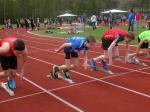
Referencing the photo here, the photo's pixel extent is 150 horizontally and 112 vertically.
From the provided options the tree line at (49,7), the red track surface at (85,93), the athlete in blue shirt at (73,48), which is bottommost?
the red track surface at (85,93)

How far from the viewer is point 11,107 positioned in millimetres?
5691

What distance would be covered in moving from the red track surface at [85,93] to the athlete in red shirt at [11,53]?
1.63 feet

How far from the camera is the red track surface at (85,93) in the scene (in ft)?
18.4

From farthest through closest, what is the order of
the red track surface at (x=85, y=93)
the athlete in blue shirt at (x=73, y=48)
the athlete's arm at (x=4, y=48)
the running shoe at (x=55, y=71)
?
1. the running shoe at (x=55, y=71)
2. the athlete in blue shirt at (x=73, y=48)
3. the athlete's arm at (x=4, y=48)
4. the red track surface at (x=85, y=93)

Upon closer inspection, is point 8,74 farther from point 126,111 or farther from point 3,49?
point 126,111

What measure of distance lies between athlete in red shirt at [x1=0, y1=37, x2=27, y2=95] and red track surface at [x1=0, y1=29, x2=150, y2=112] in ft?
1.63

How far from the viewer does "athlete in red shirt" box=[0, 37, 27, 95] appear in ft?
19.1

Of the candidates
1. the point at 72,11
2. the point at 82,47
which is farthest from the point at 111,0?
the point at 82,47

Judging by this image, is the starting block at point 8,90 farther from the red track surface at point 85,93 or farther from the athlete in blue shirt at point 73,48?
the athlete in blue shirt at point 73,48

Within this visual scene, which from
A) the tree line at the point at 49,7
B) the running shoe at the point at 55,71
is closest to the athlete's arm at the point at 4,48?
the running shoe at the point at 55,71

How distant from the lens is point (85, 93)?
6.51 m

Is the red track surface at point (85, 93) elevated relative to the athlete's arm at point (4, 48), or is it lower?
lower

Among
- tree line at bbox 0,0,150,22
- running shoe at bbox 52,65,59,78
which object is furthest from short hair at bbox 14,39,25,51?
tree line at bbox 0,0,150,22

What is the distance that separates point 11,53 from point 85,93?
67.1 inches
